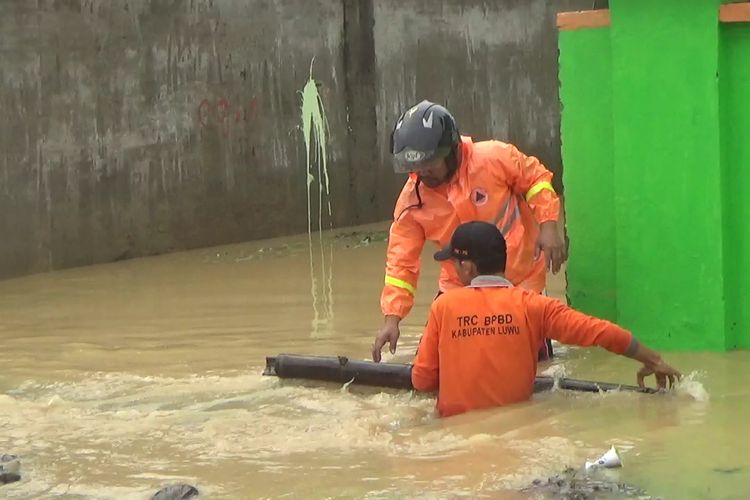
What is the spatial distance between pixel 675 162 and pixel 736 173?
0.31 m

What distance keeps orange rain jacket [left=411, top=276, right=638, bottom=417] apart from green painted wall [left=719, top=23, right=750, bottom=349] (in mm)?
1713

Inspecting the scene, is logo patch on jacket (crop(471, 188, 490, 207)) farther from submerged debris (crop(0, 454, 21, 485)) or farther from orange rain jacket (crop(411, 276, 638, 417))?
submerged debris (crop(0, 454, 21, 485))

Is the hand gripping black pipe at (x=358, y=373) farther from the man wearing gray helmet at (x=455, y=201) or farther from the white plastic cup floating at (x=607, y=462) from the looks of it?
the white plastic cup floating at (x=607, y=462)

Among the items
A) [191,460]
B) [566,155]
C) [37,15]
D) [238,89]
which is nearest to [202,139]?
[238,89]

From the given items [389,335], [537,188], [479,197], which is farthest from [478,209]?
[389,335]

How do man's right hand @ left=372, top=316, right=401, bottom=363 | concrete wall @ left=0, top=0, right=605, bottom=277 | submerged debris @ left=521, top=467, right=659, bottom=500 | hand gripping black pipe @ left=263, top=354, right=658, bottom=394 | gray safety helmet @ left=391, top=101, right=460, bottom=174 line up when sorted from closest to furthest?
submerged debris @ left=521, top=467, right=659, bottom=500 < hand gripping black pipe @ left=263, top=354, right=658, bottom=394 < man's right hand @ left=372, top=316, right=401, bottom=363 < gray safety helmet @ left=391, top=101, right=460, bottom=174 < concrete wall @ left=0, top=0, right=605, bottom=277

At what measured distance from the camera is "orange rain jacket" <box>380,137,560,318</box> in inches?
286

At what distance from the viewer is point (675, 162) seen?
24.6ft

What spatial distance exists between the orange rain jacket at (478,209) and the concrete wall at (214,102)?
235 inches

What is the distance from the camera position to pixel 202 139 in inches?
547

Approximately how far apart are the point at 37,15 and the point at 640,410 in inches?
308

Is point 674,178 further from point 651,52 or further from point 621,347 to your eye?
point 621,347

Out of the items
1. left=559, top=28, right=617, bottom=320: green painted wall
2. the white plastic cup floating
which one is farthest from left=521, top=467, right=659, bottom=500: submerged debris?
left=559, top=28, right=617, bottom=320: green painted wall

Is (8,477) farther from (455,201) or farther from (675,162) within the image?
(675,162)
